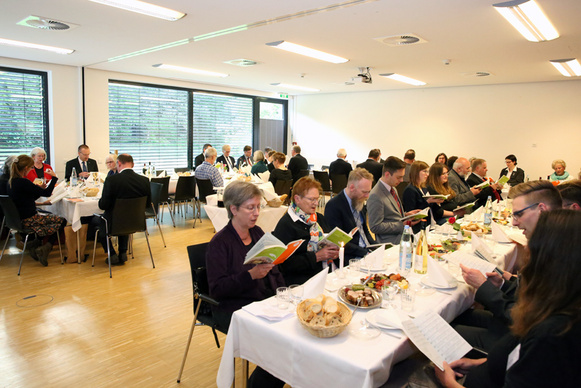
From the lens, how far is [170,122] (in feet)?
34.9

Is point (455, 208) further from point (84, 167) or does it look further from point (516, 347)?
point (84, 167)

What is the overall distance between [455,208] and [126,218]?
4251mm

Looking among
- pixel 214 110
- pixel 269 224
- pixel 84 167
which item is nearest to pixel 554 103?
pixel 269 224

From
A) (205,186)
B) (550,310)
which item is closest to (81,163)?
(205,186)

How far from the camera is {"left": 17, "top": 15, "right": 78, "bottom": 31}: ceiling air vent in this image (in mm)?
4840

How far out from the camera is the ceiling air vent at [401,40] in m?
5.23

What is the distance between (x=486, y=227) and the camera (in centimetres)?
418

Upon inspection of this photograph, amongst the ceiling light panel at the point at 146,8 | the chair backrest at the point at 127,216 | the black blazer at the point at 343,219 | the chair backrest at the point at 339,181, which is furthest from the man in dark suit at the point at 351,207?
the chair backrest at the point at 339,181

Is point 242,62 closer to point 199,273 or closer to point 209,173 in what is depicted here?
point 209,173

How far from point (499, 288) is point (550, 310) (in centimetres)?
120

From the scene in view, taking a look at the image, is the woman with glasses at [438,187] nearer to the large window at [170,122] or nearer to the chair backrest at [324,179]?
the chair backrest at [324,179]

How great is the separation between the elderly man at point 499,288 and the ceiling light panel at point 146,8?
3.87 metres

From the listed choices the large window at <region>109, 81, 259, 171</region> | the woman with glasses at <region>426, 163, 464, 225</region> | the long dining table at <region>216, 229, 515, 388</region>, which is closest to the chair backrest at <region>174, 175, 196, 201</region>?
the large window at <region>109, 81, 259, 171</region>

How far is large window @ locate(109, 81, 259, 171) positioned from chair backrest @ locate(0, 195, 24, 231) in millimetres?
4545
